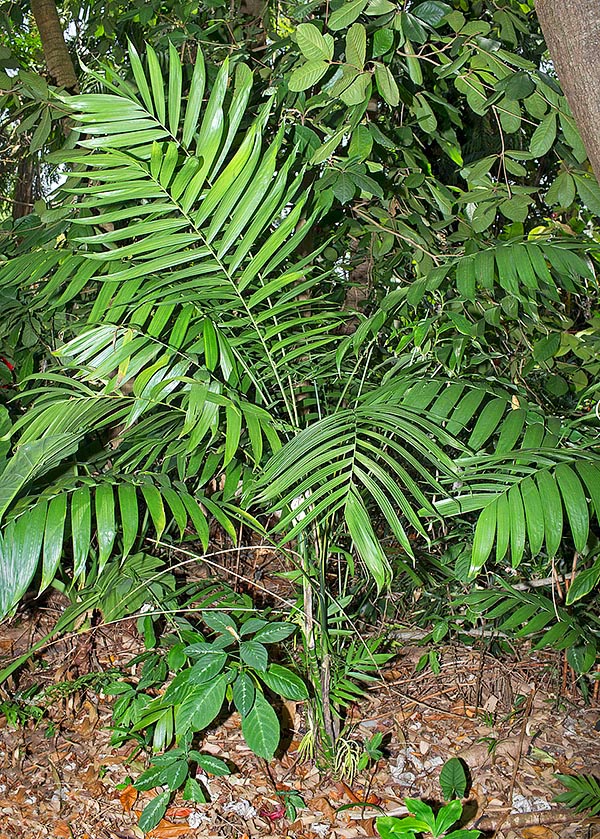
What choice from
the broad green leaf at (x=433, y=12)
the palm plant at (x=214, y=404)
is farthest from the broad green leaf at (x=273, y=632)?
the broad green leaf at (x=433, y=12)

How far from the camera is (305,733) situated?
160 centimetres

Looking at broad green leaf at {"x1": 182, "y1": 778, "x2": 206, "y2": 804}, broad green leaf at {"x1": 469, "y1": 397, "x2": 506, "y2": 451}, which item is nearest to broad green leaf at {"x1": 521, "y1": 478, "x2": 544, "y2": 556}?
broad green leaf at {"x1": 469, "y1": 397, "x2": 506, "y2": 451}

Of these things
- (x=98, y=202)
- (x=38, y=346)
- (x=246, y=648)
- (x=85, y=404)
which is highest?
(x=98, y=202)

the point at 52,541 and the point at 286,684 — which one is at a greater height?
the point at 52,541

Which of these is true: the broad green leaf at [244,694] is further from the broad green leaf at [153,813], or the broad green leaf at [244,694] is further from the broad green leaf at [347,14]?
the broad green leaf at [347,14]

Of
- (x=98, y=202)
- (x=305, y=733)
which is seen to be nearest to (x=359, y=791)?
(x=305, y=733)

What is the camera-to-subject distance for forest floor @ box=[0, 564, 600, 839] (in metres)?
1.42

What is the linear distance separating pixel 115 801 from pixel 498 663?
91 cm

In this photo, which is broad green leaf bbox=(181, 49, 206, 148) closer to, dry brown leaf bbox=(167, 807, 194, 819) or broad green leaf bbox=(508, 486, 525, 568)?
broad green leaf bbox=(508, 486, 525, 568)

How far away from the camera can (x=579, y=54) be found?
86cm

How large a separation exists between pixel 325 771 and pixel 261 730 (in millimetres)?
404

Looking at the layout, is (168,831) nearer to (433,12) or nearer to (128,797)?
(128,797)

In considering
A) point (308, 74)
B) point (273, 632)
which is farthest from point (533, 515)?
point (308, 74)

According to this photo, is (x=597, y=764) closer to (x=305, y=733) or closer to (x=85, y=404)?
(x=305, y=733)
